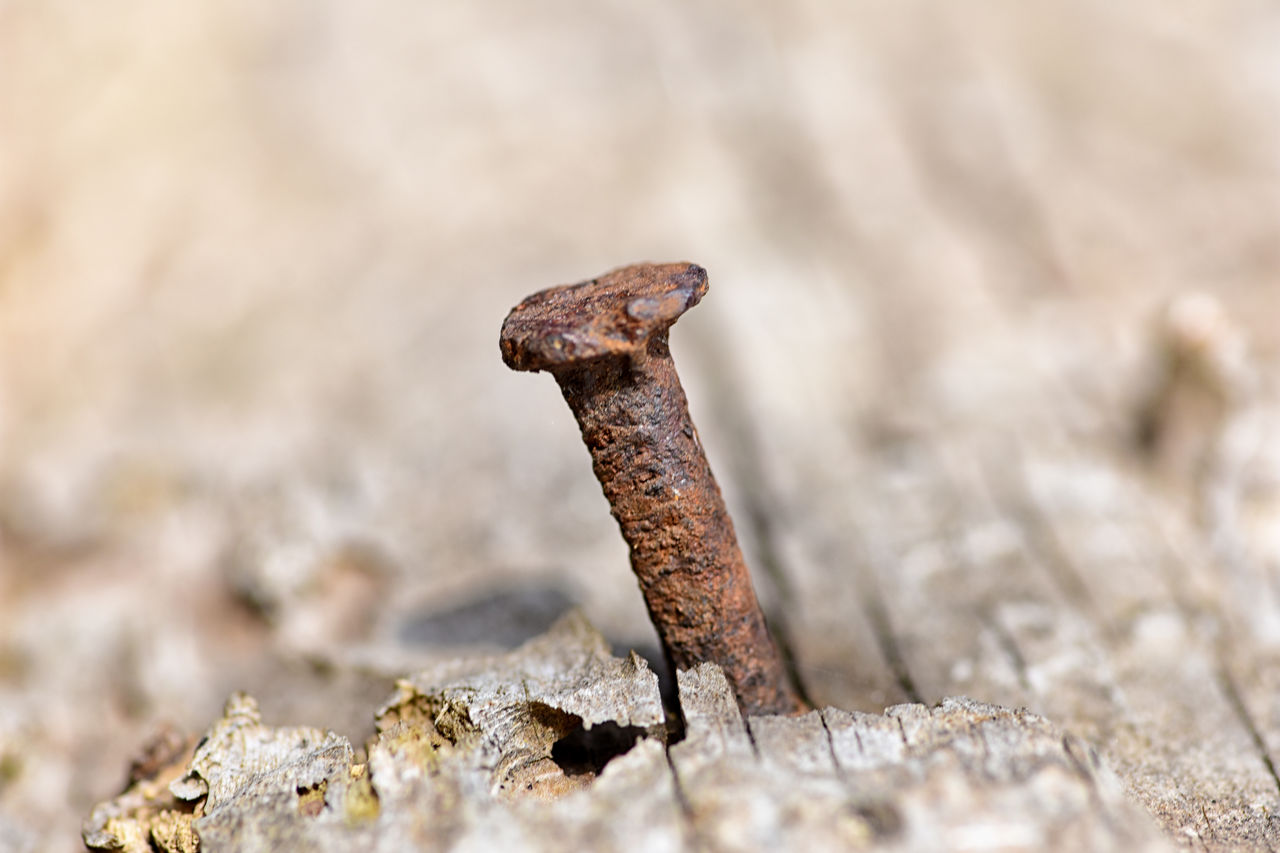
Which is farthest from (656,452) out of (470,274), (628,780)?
(470,274)

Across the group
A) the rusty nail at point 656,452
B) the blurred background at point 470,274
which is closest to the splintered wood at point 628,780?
the rusty nail at point 656,452

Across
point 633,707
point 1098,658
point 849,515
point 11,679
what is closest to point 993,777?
point 633,707

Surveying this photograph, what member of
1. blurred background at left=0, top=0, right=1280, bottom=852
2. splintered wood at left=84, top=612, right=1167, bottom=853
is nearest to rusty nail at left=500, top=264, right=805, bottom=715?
splintered wood at left=84, top=612, right=1167, bottom=853

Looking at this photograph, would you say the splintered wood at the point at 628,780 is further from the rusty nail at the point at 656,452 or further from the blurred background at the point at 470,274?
the blurred background at the point at 470,274

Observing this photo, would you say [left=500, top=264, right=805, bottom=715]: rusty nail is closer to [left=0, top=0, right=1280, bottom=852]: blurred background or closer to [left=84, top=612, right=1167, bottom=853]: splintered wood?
[left=84, top=612, right=1167, bottom=853]: splintered wood

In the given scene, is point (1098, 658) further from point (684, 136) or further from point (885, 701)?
point (684, 136)

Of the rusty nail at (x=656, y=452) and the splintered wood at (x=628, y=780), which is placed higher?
the rusty nail at (x=656, y=452)

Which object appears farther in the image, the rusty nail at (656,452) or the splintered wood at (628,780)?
the rusty nail at (656,452)
